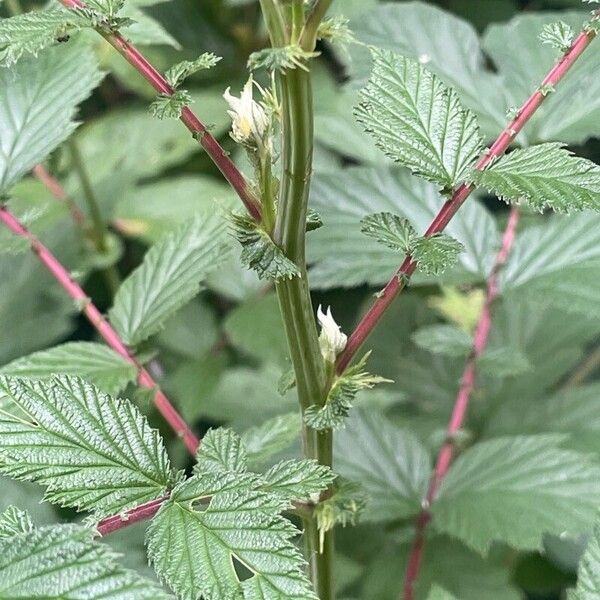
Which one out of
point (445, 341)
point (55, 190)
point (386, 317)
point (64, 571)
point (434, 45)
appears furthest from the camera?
point (386, 317)

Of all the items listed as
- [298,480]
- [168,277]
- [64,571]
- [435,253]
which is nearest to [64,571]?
[64,571]

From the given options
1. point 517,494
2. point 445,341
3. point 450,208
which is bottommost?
point 517,494

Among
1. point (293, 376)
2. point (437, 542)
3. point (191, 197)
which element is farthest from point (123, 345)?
point (191, 197)

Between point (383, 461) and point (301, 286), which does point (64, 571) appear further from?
point (383, 461)

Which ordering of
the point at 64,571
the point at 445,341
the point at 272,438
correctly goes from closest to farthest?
1. the point at 64,571
2. the point at 272,438
3. the point at 445,341

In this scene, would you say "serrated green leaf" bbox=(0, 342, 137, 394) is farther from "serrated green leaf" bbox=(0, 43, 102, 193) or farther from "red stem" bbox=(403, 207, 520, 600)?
"red stem" bbox=(403, 207, 520, 600)

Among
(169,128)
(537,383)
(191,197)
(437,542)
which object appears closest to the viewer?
(437,542)

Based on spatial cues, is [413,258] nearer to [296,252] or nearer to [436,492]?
[296,252]
